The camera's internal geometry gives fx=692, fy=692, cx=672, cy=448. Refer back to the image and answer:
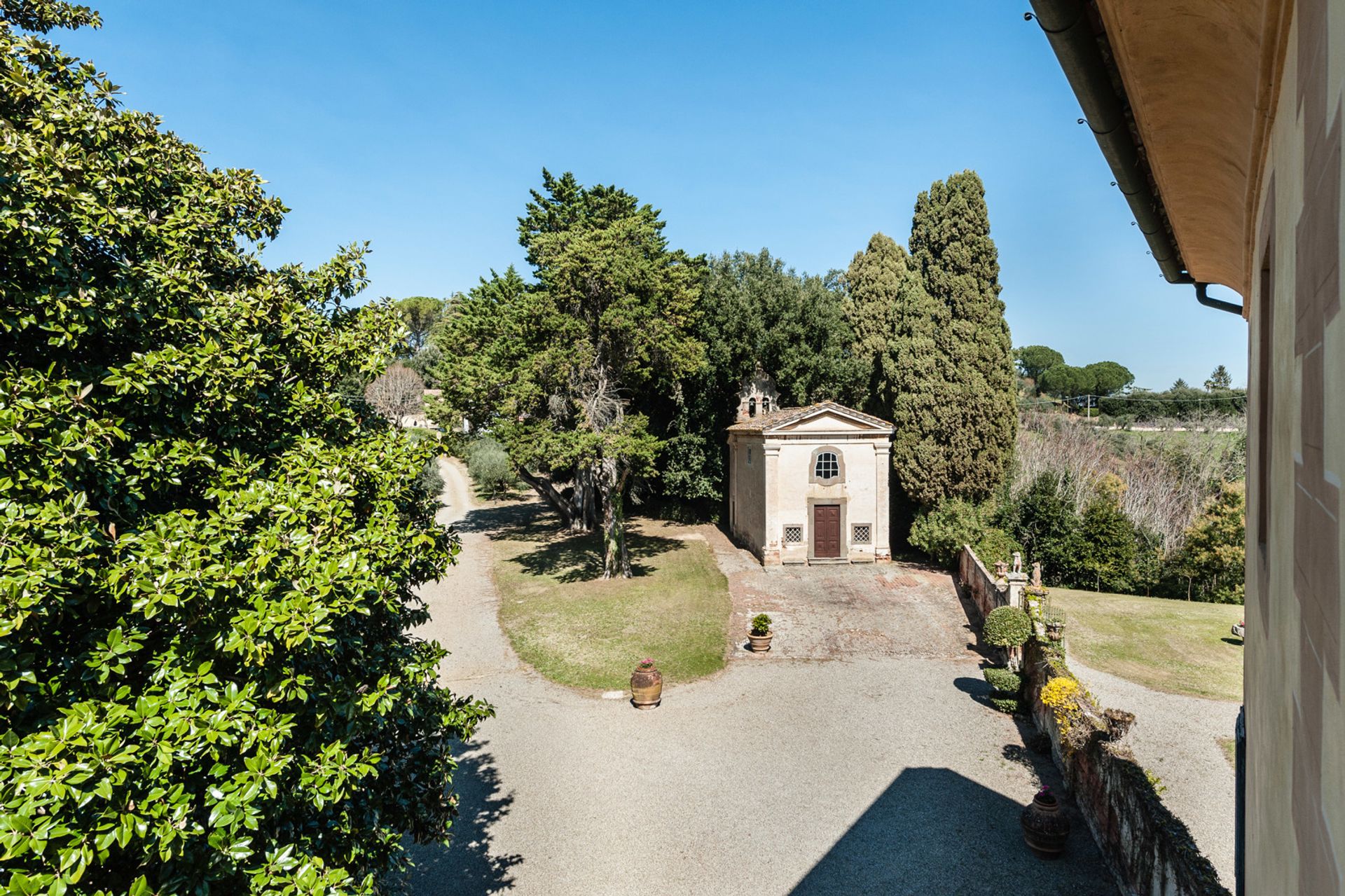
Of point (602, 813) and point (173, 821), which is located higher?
point (173, 821)

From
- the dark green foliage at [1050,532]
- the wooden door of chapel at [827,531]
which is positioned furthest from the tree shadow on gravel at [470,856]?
the dark green foliage at [1050,532]

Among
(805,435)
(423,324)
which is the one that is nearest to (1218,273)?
(805,435)

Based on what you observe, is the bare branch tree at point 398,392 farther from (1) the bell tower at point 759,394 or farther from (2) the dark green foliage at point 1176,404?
(2) the dark green foliage at point 1176,404

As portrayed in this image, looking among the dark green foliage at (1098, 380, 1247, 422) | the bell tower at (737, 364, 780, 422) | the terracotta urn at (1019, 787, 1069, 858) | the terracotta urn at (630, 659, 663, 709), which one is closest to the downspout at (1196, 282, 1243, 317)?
the terracotta urn at (1019, 787, 1069, 858)

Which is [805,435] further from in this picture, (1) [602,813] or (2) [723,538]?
(1) [602,813]

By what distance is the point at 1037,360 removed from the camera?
3258 inches

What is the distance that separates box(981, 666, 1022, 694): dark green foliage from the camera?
48.8 ft

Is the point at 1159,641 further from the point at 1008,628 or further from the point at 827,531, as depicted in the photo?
the point at 827,531

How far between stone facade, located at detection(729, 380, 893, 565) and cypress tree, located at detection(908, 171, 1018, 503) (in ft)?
7.23

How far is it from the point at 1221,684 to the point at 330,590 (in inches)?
763

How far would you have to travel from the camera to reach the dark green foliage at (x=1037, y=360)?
269ft

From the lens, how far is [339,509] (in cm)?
578

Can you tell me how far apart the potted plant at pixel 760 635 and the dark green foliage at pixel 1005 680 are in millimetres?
5481

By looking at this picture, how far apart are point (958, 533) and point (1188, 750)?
12314 mm
